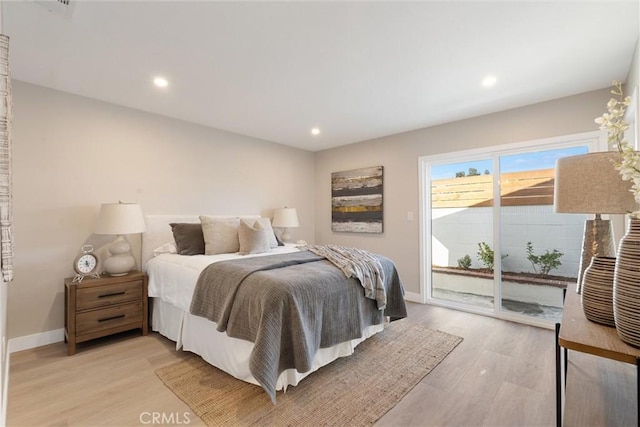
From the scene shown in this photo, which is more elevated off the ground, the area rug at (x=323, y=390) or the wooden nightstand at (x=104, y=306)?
the wooden nightstand at (x=104, y=306)

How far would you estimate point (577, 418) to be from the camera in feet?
5.52

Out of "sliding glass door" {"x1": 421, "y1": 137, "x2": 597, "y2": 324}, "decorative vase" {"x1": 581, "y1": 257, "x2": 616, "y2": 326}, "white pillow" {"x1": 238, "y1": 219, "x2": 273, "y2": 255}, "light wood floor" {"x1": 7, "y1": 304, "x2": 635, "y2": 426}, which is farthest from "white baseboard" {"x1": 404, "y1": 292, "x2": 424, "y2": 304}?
"decorative vase" {"x1": 581, "y1": 257, "x2": 616, "y2": 326}

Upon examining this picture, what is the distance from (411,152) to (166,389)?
3744 mm

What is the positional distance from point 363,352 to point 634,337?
1.82m

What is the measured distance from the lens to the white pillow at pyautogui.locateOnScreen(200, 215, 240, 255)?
2996 millimetres

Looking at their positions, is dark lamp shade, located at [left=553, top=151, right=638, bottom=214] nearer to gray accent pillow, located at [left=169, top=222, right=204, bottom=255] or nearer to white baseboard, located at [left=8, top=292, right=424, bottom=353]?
gray accent pillow, located at [left=169, top=222, right=204, bottom=255]

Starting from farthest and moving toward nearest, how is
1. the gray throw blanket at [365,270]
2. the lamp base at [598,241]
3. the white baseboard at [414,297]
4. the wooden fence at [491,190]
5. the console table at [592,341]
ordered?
1. the white baseboard at [414,297]
2. the wooden fence at [491,190]
3. the gray throw blanket at [365,270]
4. the lamp base at [598,241]
5. the console table at [592,341]

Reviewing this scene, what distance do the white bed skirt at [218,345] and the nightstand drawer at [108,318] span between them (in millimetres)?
194

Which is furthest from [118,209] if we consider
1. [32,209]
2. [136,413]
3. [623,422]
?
[623,422]

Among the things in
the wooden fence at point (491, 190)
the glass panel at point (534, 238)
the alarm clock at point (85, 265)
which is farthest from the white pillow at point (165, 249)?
the glass panel at point (534, 238)

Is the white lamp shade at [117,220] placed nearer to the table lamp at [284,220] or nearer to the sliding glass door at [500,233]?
the table lamp at [284,220]

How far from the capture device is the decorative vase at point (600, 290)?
3.81ft

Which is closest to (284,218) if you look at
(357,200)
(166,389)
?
(357,200)

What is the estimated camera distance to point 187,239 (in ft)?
9.86
